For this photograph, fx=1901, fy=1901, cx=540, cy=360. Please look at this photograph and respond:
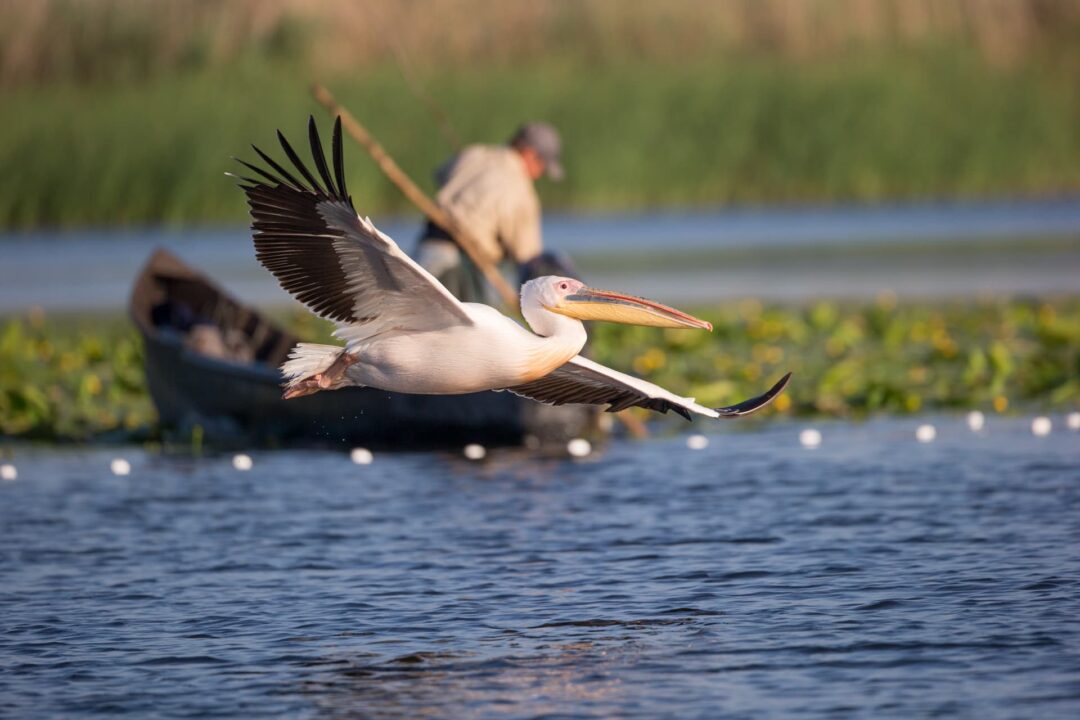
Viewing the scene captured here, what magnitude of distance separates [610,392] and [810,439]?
3781 millimetres

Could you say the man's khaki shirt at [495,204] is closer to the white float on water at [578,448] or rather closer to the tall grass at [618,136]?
the white float on water at [578,448]

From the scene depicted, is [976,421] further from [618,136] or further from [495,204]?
[618,136]

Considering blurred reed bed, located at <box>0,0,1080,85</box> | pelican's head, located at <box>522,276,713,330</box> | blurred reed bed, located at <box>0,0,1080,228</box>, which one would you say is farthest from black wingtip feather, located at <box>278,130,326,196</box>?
blurred reed bed, located at <box>0,0,1080,85</box>

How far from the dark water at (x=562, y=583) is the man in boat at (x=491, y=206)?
1.48 metres

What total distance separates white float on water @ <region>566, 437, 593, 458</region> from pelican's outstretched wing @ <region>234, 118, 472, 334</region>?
4.36 m

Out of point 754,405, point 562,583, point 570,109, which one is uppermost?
point 570,109

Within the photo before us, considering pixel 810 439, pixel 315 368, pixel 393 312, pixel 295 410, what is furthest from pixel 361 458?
pixel 393 312

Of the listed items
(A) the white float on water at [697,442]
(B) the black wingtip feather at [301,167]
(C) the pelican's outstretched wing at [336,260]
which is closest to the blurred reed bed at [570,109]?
(A) the white float on water at [697,442]

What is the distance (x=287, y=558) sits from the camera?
9.16m

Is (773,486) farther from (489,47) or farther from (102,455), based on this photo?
(489,47)

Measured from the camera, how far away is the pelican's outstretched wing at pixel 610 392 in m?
7.80

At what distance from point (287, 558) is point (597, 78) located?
2068 cm

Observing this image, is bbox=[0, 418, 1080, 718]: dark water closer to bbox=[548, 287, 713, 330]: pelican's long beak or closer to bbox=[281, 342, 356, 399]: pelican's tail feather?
bbox=[281, 342, 356, 399]: pelican's tail feather

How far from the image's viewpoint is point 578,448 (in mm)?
12023
